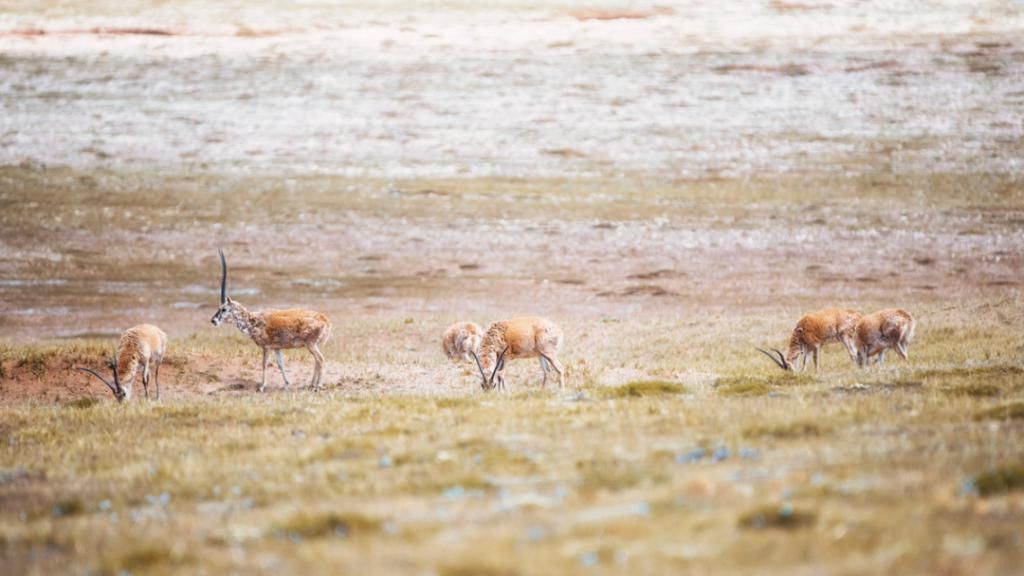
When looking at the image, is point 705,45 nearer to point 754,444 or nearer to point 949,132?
point 949,132

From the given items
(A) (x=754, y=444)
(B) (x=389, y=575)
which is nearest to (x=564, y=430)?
(A) (x=754, y=444)

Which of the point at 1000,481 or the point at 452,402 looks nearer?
the point at 1000,481

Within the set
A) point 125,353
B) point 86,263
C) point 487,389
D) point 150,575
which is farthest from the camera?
point 86,263

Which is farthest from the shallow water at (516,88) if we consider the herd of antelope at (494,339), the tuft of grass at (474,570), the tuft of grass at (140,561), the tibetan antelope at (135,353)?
the tuft of grass at (474,570)

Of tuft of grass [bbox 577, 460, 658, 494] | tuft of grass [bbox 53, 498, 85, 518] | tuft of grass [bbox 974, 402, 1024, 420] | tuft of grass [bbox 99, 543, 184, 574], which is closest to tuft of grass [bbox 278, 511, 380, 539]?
tuft of grass [bbox 99, 543, 184, 574]

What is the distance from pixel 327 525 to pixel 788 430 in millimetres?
6417

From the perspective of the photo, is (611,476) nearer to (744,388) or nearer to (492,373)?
(744,388)

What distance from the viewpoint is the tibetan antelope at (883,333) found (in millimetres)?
25672

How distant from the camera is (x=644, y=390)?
65.6 ft

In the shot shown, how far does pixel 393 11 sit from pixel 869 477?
99.0m

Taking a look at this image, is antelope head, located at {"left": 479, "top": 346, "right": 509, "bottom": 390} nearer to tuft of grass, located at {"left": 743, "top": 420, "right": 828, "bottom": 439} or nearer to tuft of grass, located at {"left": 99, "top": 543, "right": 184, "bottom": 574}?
tuft of grass, located at {"left": 743, "top": 420, "right": 828, "bottom": 439}

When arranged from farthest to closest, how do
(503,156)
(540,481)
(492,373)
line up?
(503,156) < (492,373) < (540,481)

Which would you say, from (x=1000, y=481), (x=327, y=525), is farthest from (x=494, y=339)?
(x=1000, y=481)

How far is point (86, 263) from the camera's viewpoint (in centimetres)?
5403
